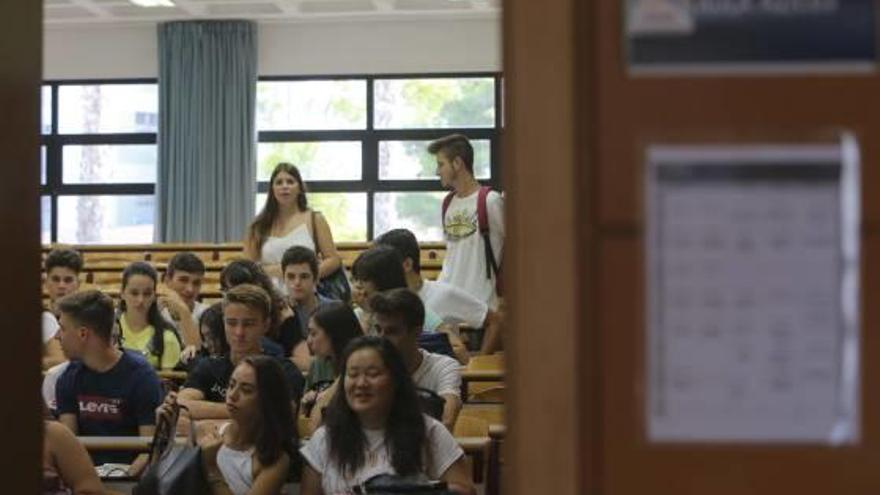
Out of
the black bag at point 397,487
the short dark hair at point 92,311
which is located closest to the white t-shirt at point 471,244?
the short dark hair at point 92,311

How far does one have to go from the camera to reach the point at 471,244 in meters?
5.91

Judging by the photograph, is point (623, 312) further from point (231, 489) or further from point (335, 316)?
point (335, 316)

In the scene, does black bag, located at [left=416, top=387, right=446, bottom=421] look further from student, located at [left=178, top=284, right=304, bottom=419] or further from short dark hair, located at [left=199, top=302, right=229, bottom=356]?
short dark hair, located at [left=199, top=302, right=229, bottom=356]

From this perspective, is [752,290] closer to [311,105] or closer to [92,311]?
[92,311]

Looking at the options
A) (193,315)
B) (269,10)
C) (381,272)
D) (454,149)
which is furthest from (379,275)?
(269,10)

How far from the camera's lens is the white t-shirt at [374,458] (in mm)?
3654

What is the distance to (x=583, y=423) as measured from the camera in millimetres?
1308

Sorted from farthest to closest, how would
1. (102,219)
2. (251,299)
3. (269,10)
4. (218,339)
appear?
1. (102,219)
2. (269,10)
3. (218,339)
4. (251,299)

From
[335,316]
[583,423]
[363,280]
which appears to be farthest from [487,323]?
[583,423]

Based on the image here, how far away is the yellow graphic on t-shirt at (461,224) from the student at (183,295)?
5.55 ft

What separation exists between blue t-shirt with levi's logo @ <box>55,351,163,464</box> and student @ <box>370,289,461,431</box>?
949 millimetres

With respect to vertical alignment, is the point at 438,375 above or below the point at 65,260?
below

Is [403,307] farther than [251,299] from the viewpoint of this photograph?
No

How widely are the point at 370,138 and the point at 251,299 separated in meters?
8.89
